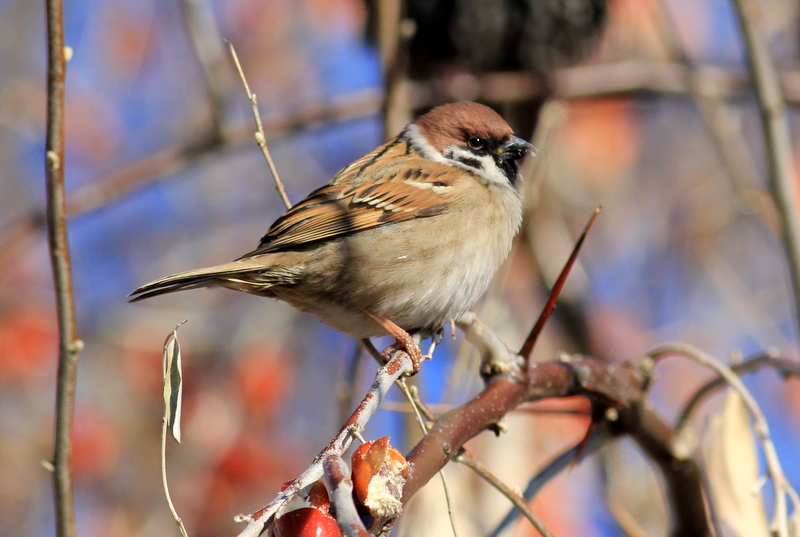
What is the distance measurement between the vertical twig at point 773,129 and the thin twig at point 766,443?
59cm

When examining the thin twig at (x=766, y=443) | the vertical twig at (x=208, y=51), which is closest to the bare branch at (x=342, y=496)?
the thin twig at (x=766, y=443)

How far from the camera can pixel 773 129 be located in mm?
2646

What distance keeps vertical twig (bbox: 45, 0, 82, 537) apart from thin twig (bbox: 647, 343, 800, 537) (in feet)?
5.05

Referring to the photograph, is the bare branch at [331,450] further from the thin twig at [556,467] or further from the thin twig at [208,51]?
the thin twig at [208,51]

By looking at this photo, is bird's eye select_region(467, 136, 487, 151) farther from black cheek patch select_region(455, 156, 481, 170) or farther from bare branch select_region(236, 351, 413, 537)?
bare branch select_region(236, 351, 413, 537)

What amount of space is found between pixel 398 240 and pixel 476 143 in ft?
2.00

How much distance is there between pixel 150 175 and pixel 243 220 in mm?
2980

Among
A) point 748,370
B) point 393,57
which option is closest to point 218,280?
point 393,57

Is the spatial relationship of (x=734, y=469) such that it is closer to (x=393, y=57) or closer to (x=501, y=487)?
(x=501, y=487)

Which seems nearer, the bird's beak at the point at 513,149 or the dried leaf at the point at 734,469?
the dried leaf at the point at 734,469

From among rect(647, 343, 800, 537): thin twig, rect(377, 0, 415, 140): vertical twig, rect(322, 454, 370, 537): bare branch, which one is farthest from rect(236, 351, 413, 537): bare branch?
rect(377, 0, 415, 140): vertical twig

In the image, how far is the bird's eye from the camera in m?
3.18

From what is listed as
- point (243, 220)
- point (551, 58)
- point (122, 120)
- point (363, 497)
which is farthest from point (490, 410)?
point (122, 120)

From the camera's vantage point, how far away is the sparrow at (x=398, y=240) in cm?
268
